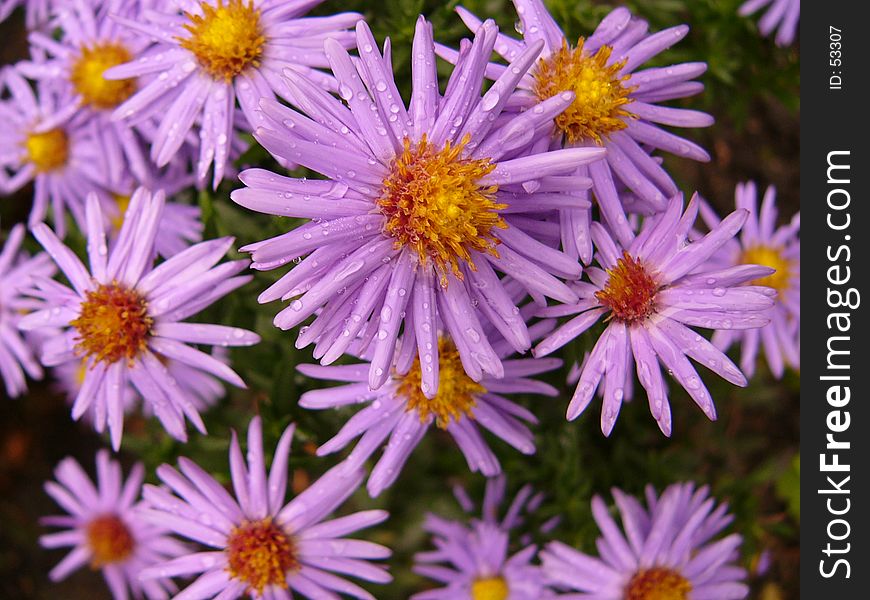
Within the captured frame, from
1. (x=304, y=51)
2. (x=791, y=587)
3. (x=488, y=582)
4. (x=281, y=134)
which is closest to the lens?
(x=281, y=134)

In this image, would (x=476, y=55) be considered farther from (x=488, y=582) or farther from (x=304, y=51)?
(x=488, y=582)

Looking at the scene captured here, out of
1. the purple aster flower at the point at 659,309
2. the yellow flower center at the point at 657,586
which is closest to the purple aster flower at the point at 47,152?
the purple aster flower at the point at 659,309

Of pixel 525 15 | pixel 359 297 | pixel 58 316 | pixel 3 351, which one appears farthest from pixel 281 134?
pixel 3 351

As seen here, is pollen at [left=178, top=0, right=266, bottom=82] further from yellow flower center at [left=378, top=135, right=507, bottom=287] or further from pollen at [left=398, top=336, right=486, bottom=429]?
pollen at [left=398, top=336, right=486, bottom=429]

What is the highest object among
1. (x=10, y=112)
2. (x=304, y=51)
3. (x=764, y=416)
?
(x=764, y=416)

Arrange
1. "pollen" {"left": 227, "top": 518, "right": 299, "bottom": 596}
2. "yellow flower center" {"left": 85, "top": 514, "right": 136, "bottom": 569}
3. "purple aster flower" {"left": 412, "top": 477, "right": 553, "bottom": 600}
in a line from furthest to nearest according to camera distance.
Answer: "yellow flower center" {"left": 85, "top": 514, "right": 136, "bottom": 569} → "purple aster flower" {"left": 412, "top": 477, "right": 553, "bottom": 600} → "pollen" {"left": 227, "top": 518, "right": 299, "bottom": 596}

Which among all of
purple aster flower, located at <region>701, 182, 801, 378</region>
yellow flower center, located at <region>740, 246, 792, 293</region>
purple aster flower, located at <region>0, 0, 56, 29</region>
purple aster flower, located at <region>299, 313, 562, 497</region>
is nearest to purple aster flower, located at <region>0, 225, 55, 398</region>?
purple aster flower, located at <region>0, 0, 56, 29</region>

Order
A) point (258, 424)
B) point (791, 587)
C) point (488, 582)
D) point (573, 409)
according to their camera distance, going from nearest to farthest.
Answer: point (573, 409)
point (258, 424)
point (488, 582)
point (791, 587)
